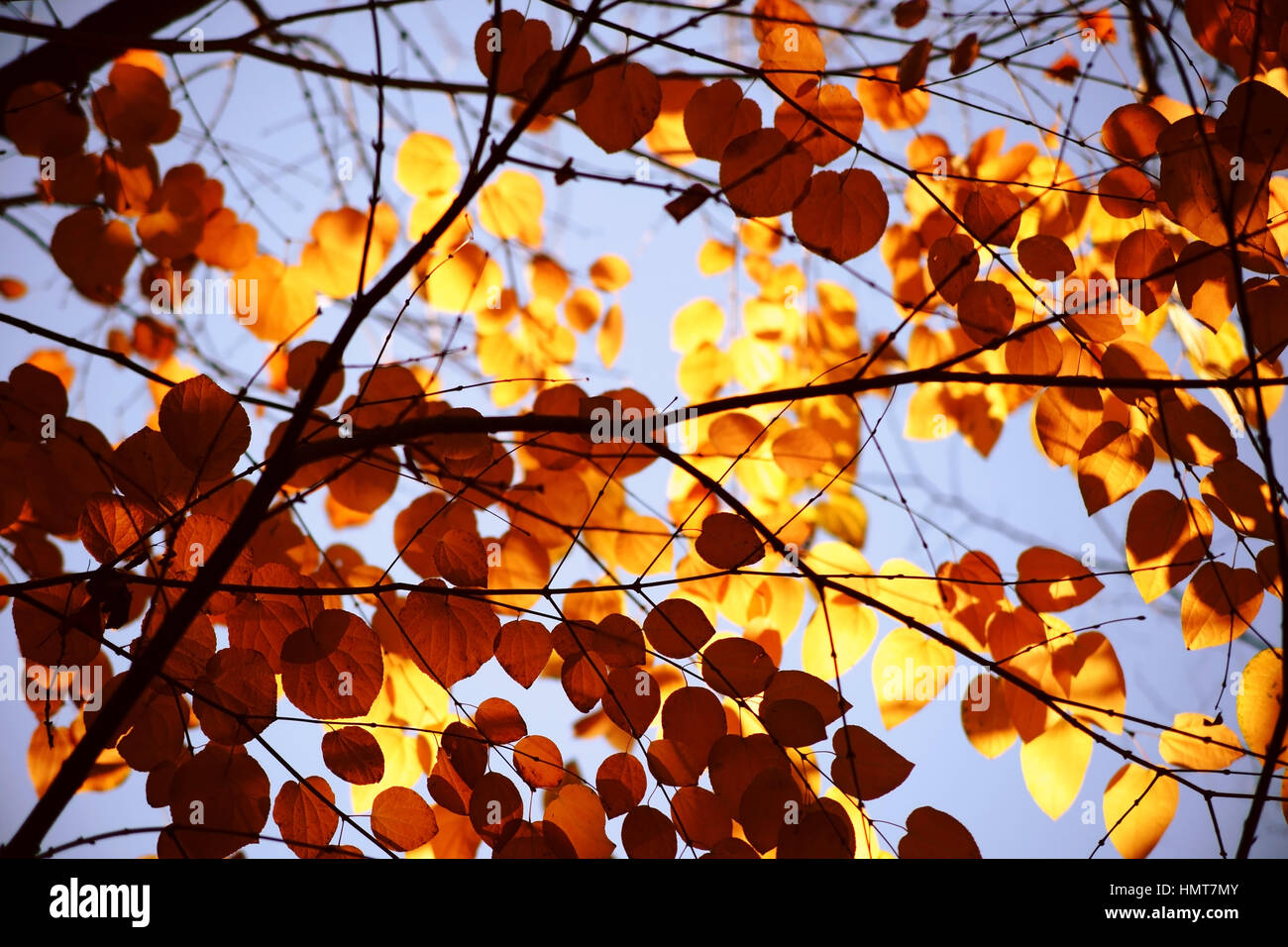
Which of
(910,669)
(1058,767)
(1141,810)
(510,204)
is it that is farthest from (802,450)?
(510,204)

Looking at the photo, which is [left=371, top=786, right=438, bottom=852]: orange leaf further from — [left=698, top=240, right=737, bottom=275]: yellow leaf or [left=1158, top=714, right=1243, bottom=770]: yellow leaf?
[left=698, top=240, right=737, bottom=275]: yellow leaf

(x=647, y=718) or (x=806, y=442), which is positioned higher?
(x=806, y=442)

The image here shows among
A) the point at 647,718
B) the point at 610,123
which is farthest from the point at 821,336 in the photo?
the point at 647,718

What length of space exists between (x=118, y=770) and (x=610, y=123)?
2333mm

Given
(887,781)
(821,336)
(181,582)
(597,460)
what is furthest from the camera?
(821,336)

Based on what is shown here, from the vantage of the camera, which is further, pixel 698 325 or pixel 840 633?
pixel 698 325

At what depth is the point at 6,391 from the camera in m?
1.81

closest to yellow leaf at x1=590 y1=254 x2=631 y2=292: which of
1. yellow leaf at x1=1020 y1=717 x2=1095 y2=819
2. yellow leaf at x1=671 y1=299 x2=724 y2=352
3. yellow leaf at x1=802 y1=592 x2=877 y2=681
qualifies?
yellow leaf at x1=671 y1=299 x2=724 y2=352

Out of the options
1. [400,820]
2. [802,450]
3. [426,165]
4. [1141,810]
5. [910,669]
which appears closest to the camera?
[400,820]

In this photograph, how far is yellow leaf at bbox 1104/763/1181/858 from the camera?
1613mm

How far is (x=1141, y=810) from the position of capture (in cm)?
162

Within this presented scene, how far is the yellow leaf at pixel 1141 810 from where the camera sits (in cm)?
161

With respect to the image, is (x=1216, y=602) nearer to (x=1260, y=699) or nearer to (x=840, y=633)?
(x=1260, y=699)
